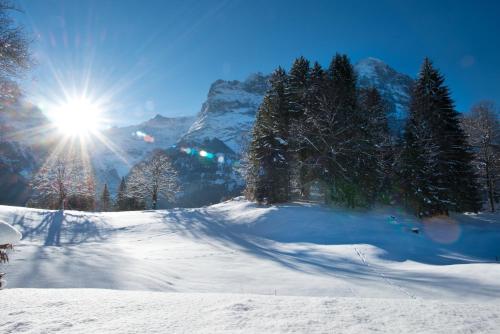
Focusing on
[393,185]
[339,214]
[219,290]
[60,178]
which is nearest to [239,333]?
[219,290]

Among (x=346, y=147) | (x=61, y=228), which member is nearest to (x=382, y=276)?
(x=346, y=147)

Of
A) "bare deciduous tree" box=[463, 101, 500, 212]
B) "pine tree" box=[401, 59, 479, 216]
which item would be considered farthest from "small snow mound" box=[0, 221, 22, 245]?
"bare deciduous tree" box=[463, 101, 500, 212]

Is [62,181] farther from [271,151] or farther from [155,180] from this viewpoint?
[271,151]

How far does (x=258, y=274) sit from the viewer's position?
32.1 ft

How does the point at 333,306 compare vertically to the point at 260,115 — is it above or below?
below

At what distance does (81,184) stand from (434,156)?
40.5 m

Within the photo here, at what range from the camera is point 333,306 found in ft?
13.5

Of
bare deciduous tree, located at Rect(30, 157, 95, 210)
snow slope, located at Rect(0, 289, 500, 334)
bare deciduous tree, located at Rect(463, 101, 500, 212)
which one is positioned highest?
bare deciduous tree, located at Rect(463, 101, 500, 212)

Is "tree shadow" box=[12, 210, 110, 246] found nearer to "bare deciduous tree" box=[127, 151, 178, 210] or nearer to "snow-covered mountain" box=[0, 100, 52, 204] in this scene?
→ "snow-covered mountain" box=[0, 100, 52, 204]

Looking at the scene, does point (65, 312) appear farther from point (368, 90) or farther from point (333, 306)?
point (368, 90)

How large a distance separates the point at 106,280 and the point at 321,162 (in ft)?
71.2

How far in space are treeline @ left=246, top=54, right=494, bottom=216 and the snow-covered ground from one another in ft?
9.53

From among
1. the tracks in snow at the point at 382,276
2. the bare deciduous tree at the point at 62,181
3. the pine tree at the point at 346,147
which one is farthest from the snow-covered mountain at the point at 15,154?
the pine tree at the point at 346,147

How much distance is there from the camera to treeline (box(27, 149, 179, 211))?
3753cm
